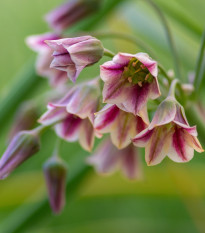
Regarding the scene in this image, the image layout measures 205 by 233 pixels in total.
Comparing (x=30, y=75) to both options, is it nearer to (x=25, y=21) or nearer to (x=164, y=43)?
(x=164, y=43)

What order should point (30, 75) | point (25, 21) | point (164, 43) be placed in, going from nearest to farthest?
point (30, 75) → point (164, 43) → point (25, 21)

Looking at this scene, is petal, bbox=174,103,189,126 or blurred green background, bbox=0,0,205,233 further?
blurred green background, bbox=0,0,205,233

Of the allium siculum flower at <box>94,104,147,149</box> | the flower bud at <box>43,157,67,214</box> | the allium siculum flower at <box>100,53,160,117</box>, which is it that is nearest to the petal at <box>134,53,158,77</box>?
the allium siculum flower at <box>100,53,160,117</box>

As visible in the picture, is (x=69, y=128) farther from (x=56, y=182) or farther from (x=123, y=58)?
(x=123, y=58)

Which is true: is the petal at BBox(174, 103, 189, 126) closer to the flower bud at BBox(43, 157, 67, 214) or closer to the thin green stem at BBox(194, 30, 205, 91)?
the thin green stem at BBox(194, 30, 205, 91)

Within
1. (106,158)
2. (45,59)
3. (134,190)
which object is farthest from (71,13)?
(134,190)

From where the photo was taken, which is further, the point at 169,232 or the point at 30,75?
the point at 169,232

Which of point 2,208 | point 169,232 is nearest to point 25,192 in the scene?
point 2,208
